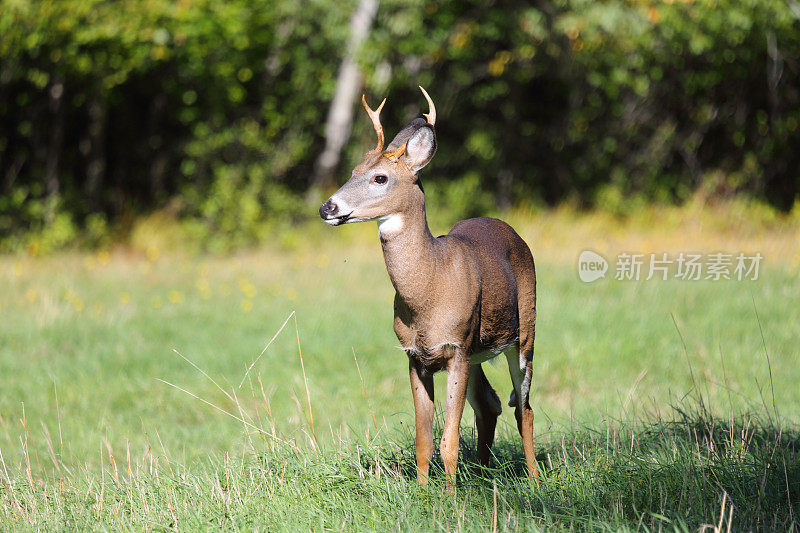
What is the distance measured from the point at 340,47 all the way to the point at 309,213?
9.33 ft

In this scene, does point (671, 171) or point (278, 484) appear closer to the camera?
point (278, 484)

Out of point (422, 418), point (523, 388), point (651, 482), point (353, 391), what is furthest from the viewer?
point (353, 391)

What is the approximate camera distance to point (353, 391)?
775cm

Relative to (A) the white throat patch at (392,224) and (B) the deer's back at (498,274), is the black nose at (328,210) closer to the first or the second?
(A) the white throat patch at (392,224)

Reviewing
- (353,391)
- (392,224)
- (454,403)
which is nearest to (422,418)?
(454,403)

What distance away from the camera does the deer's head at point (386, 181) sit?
3635 millimetres

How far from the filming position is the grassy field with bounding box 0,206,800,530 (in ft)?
13.3

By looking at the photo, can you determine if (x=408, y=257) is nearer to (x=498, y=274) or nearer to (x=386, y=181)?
(x=386, y=181)

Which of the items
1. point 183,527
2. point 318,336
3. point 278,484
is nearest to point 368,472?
point 278,484

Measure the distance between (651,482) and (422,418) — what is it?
1.10 metres

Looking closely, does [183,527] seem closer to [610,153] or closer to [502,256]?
[502,256]

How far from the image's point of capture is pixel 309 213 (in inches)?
607

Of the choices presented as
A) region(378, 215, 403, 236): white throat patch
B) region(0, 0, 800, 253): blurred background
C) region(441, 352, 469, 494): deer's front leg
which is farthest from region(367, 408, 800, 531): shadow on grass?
region(0, 0, 800, 253): blurred background

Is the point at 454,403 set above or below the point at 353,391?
above
